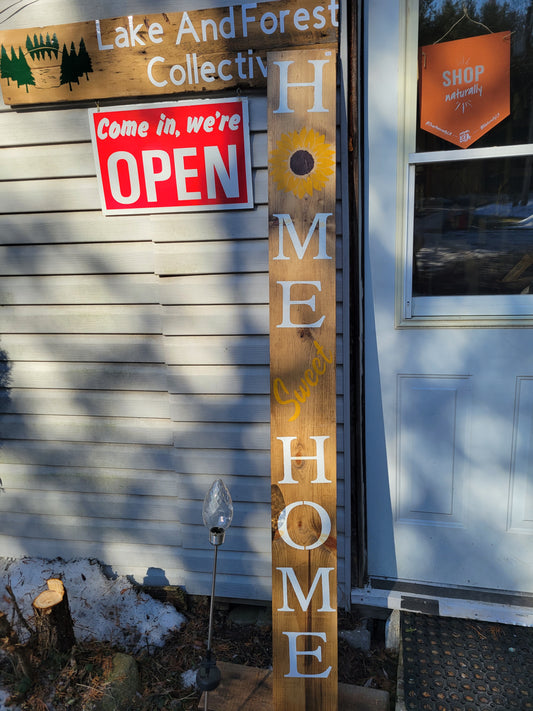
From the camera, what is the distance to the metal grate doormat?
2018 mm

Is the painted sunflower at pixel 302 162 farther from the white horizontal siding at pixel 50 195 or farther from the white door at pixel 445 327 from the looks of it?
the white horizontal siding at pixel 50 195

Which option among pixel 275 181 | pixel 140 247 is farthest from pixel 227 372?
pixel 275 181

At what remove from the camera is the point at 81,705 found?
215cm

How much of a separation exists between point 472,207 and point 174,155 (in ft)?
4.50

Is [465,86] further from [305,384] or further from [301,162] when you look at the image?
[305,384]

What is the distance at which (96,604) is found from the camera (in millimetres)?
2664

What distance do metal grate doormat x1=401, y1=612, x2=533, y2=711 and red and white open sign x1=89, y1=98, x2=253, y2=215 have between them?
2117 millimetres

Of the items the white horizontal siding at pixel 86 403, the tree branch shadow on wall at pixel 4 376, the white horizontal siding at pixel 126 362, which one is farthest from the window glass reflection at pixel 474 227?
the tree branch shadow on wall at pixel 4 376

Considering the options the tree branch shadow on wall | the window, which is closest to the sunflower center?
the window

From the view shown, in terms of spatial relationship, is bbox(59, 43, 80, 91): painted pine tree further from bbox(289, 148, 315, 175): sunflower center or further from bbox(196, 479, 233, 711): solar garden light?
bbox(196, 479, 233, 711): solar garden light

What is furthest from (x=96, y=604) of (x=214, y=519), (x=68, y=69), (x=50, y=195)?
(x=68, y=69)

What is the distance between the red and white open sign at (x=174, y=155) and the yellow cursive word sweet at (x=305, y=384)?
0.94m

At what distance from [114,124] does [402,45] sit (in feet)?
4.33

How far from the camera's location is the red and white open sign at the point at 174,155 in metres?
2.25
